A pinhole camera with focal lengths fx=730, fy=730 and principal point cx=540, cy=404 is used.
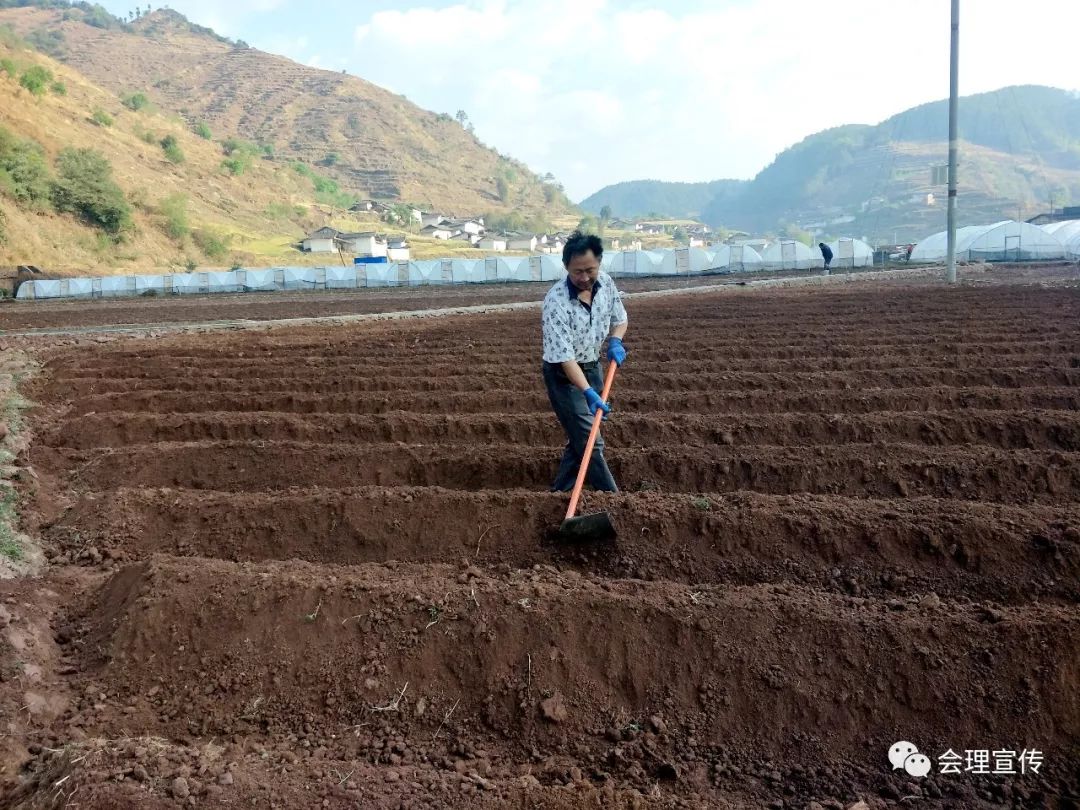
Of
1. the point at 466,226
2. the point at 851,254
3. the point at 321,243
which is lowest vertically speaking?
the point at 851,254

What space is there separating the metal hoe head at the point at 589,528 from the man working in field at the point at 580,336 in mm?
650

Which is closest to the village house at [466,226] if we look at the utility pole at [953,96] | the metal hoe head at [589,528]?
the utility pole at [953,96]

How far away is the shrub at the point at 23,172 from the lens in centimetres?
3934

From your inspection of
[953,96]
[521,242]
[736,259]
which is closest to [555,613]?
[953,96]

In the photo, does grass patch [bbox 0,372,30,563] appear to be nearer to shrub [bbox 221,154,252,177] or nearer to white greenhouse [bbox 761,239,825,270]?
white greenhouse [bbox 761,239,825,270]

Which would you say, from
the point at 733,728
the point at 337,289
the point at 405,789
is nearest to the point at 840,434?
the point at 733,728

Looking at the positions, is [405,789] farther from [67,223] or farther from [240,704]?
[67,223]

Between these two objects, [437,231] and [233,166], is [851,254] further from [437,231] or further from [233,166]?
[233,166]

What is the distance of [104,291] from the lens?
35.2 meters

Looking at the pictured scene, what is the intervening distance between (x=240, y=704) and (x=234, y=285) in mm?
38655

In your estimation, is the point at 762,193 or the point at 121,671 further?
the point at 762,193

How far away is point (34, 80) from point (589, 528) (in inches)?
2562

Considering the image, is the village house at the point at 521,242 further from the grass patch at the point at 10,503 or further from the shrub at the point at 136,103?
the grass patch at the point at 10,503

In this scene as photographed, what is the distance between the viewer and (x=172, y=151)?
213 feet
